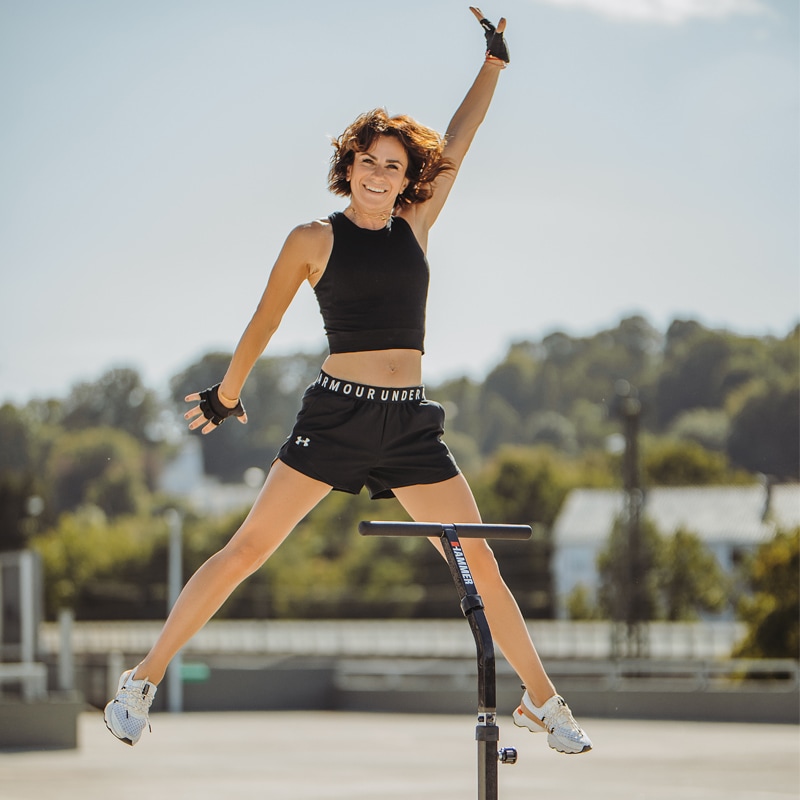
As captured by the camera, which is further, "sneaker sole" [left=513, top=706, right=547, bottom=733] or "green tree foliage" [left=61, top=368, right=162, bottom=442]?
"green tree foliage" [left=61, top=368, right=162, bottom=442]

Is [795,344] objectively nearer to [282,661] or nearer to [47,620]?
[282,661]

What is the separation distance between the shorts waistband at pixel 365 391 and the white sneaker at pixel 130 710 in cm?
99

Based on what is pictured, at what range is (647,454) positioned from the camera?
68.3 metres

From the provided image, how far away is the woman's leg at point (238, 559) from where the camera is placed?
406 centimetres

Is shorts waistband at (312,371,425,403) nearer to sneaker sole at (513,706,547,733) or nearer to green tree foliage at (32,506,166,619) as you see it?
sneaker sole at (513,706,547,733)

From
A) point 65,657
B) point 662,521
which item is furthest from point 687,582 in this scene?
point 65,657

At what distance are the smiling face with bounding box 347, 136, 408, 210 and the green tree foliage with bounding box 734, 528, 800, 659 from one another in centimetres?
2065

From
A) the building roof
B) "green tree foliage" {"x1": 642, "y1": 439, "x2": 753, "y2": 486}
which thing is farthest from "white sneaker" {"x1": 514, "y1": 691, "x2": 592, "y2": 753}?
"green tree foliage" {"x1": 642, "y1": 439, "x2": 753, "y2": 486}

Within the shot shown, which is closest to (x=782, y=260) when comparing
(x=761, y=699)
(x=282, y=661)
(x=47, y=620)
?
(x=761, y=699)

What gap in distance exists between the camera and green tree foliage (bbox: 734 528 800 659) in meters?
23.7

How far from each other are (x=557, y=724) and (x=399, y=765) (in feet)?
30.2

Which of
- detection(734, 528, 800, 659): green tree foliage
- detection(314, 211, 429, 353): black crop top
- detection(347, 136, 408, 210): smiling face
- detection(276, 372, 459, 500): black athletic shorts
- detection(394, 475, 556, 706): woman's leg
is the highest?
detection(347, 136, 408, 210): smiling face

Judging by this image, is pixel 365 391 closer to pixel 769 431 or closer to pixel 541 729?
pixel 541 729

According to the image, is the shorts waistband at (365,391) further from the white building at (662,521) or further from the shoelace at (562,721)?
the white building at (662,521)
